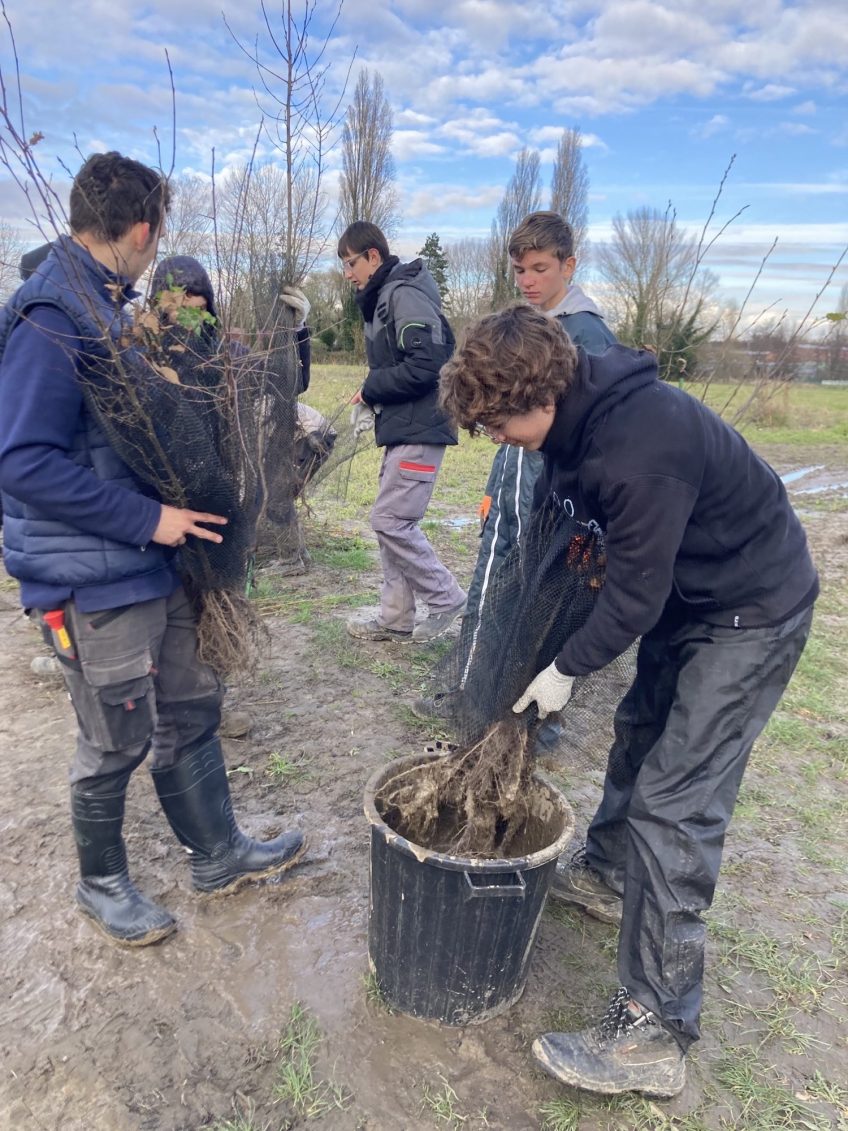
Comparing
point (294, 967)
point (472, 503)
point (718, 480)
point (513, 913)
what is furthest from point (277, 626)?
point (472, 503)

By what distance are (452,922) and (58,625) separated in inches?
49.0

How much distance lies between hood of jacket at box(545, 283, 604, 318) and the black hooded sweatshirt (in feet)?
3.97

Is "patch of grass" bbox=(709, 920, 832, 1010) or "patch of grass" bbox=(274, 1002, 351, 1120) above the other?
"patch of grass" bbox=(274, 1002, 351, 1120)

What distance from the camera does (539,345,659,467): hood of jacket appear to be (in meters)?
1.80

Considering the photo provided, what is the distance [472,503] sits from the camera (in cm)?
903

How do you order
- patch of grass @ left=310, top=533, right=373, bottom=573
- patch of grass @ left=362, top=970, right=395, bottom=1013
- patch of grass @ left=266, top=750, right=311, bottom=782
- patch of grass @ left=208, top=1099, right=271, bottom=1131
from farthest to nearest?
Result: 1. patch of grass @ left=310, top=533, right=373, bottom=573
2. patch of grass @ left=266, top=750, right=311, bottom=782
3. patch of grass @ left=362, top=970, right=395, bottom=1013
4. patch of grass @ left=208, top=1099, right=271, bottom=1131

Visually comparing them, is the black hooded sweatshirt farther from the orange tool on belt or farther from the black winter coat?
the black winter coat

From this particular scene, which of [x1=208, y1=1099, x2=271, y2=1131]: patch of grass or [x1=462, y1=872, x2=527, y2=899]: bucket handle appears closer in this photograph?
[x1=208, y1=1099, x2=271, y2=1131]: patch of grass

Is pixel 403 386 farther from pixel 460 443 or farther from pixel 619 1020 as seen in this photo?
pixel 460 443

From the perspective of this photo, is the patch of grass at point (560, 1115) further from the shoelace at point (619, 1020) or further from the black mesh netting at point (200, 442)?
the black mesh netting at point (200, 442)

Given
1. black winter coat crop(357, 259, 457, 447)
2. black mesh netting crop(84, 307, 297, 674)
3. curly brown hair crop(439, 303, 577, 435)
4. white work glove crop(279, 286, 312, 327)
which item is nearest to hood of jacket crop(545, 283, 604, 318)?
black winter coat crop(357, 259, 457, 447)

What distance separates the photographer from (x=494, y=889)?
1944 mm

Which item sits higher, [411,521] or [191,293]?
[191,293]

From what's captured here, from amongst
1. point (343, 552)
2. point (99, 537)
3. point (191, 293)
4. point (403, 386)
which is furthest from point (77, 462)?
point (343, 552)
